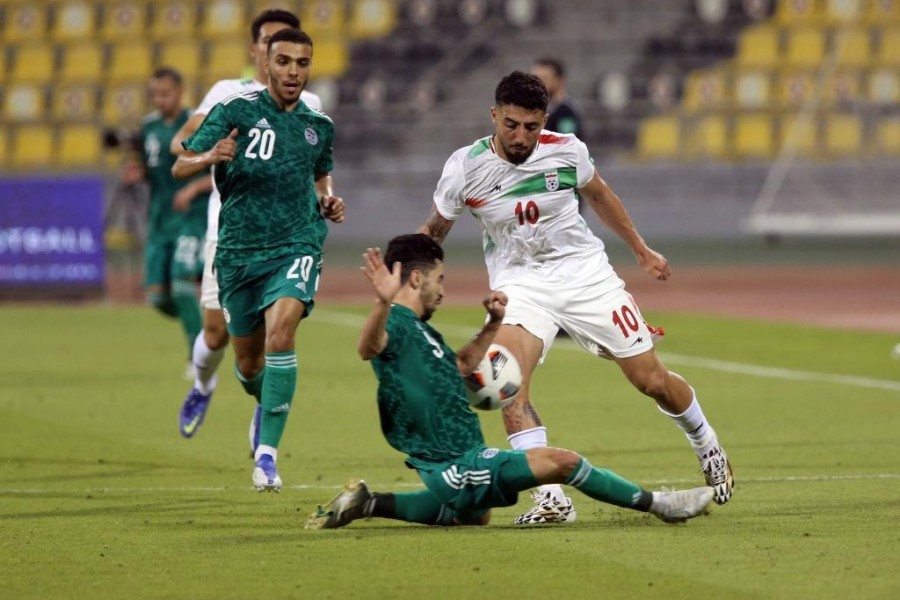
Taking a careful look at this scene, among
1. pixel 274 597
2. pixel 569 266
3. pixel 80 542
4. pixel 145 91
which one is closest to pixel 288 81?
pixel 569 266

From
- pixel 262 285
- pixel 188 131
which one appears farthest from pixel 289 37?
pixel 188 131

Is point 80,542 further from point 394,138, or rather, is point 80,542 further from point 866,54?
A: point 866,54

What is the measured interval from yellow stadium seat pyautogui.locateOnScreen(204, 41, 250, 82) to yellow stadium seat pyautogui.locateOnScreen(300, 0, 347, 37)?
4.04 feet

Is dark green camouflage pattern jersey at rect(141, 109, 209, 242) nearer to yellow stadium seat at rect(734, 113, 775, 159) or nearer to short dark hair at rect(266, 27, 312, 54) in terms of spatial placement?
short dark hair at rect(266, 27, 312, 54)

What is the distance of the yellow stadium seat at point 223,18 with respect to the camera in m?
27.7

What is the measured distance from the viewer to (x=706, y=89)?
26.0 m

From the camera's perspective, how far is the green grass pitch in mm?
5766

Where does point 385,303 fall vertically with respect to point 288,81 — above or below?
below

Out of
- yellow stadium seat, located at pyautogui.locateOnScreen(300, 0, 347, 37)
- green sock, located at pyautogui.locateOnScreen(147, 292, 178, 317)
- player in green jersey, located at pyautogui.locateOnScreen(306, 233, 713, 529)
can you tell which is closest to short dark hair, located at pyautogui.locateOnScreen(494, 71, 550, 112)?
player in green jersey, located at pyautogui.locateOnScreen(306, 233, 713, 529)

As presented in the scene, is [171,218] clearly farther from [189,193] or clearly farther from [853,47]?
[853,47]

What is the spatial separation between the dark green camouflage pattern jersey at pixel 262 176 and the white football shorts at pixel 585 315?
1.36 metres

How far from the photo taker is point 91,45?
2789 cm

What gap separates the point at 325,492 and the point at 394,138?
18.2 meters

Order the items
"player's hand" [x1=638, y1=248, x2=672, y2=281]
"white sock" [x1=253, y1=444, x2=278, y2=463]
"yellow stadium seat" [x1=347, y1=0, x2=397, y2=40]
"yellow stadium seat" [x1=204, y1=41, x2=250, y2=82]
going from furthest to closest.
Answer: "yellow stadium seat" [x1=347, y1=0, x2=397, y2=40] → "yellow stadium seat" [x1=204, y1=41, x2=250, y2=82] → "white sock" [x1=253, y1=444, x2=278, y2=463] → "player's hand" [x1=638, y1=248, x2=672, y2=281]
